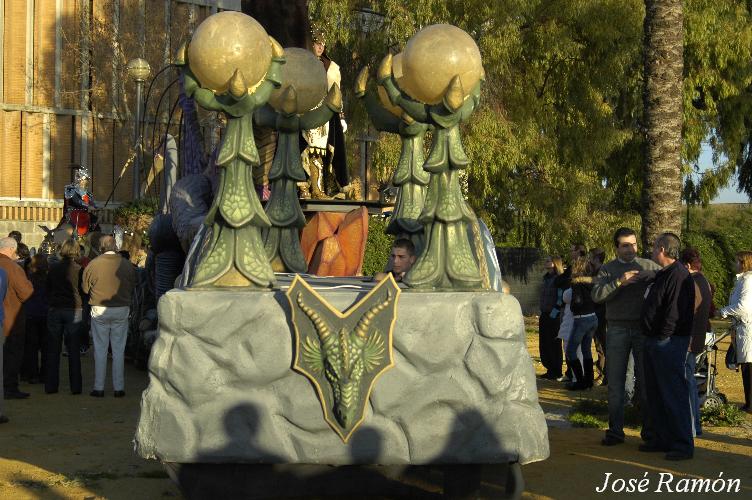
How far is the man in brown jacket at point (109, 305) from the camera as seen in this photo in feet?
40.6

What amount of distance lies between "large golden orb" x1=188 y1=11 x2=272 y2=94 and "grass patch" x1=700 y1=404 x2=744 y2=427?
6.51 metres

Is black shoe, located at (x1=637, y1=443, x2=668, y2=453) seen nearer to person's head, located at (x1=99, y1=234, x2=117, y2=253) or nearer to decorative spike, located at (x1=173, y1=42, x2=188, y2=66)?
decorative spike, located at (x1=173, y1=42, x2=188, y2=66)

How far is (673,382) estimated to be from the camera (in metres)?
8.97

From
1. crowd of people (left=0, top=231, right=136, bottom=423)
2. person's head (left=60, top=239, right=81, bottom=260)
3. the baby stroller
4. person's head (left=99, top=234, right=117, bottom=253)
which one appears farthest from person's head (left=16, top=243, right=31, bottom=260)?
the baby stroller

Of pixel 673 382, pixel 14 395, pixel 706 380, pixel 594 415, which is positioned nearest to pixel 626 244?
pixel 673 382

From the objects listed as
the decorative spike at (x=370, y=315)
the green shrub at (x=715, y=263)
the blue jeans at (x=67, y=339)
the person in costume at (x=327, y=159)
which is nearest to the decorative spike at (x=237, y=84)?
the decorative spike at (x=370, y=315)

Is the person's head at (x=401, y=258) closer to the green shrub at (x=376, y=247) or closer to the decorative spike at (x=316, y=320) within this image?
the decorative spike at (x=316, y=320)

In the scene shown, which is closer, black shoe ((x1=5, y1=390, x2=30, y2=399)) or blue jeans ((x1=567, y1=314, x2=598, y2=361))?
black shoe ((x1=5, y1=390, x2=30, y2=399))

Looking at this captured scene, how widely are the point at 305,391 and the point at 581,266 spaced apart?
8.23m

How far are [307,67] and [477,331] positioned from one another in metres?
2.97

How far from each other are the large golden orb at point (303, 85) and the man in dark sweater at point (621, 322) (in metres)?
2.89

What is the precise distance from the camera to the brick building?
36594 millimetres

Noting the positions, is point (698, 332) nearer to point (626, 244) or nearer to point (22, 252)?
point (626, 244)

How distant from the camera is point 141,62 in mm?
23094
